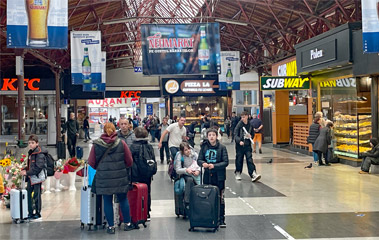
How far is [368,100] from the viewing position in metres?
13.5

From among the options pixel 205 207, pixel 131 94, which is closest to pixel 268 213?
pixel 205 207

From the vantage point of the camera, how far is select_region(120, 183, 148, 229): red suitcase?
6.59 meters

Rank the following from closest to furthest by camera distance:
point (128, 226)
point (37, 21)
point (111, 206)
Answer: point (111, 206)
point (128, 226)
point (37, 21)

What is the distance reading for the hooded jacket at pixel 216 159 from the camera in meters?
6.71

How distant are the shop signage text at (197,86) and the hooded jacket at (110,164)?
22.9 m

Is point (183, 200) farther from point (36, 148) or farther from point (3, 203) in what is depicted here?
point (3, 203)

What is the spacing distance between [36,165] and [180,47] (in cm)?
921

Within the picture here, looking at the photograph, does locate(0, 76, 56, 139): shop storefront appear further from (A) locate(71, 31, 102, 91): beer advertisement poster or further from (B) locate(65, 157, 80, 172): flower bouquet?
(B) locate(65, 157, 80, 172): flower bouquet

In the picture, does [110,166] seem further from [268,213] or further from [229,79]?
[229,79]

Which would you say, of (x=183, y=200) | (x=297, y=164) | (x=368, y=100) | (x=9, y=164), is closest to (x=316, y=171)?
(x=297, y=164)

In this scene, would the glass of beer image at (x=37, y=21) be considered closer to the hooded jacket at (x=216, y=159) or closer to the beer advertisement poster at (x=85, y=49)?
the hooded jacket at (x=216, y=159)

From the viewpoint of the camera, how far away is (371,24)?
9.57m

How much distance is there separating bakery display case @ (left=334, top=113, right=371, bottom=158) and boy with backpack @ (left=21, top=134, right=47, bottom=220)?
9.53 metres

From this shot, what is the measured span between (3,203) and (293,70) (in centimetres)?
1349
